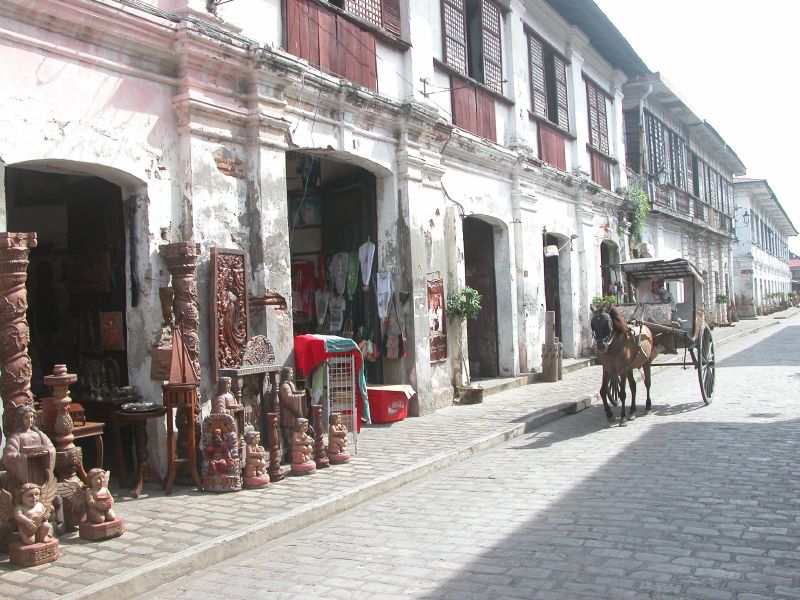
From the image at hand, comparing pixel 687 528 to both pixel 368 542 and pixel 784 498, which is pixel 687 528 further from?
pixel 368 542

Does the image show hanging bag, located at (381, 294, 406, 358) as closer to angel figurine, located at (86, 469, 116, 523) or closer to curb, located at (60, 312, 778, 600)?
curb, located at (60, 312, 778, 600)

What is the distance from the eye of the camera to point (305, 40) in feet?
28.5

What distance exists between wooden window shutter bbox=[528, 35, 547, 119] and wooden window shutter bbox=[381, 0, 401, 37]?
5.00 m

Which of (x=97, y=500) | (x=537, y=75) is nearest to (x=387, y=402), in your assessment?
(x=97, y=500)

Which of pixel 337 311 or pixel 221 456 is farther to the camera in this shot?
pixel 337 311

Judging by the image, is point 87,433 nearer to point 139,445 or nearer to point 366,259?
point 139,445

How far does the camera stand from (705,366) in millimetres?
10742

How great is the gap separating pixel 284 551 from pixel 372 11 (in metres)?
7.63

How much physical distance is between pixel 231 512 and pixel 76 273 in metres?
3.31

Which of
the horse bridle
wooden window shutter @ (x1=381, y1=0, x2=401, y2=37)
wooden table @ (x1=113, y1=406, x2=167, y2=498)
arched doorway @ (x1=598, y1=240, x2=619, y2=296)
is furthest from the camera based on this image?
arched doorway @ (x1=598, y1=240, x2=619, y2=296)

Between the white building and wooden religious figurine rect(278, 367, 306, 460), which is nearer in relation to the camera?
wooden religious figurine rect(278, 367, 306, 460)

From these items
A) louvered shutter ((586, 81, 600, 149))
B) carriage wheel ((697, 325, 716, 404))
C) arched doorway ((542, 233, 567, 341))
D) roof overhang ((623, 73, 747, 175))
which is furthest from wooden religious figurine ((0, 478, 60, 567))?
roof overhang ((623, 73, 747, 175))

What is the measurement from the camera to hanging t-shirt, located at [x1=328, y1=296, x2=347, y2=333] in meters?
10.7

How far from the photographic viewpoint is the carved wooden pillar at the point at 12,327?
4.92 metres
